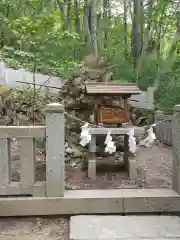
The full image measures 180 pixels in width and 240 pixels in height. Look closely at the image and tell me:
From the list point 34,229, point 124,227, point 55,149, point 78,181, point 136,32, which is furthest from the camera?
point 136,32

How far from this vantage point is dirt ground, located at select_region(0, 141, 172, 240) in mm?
2850

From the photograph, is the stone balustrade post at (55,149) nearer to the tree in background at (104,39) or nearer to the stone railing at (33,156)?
the stone railing at (33,156)

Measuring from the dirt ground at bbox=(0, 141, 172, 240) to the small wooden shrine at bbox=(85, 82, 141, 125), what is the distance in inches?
31.4

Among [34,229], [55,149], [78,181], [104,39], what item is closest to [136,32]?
[104,39]

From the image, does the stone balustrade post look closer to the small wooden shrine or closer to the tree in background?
the small wooden shrine

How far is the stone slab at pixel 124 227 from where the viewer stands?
2.63 metres

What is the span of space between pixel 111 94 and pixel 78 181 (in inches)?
49.4

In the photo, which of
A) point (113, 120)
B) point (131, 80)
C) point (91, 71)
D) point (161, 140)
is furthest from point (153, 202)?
point (131, 80)

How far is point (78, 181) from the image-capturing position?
3867 mm

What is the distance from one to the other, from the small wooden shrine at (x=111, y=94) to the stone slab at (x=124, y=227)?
1457mm

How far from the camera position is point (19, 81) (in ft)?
26.9

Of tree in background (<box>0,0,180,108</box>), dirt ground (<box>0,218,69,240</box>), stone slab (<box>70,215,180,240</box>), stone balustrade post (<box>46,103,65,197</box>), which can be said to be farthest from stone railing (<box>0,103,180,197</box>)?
tree in background (<box>0,0,180,108</box>)

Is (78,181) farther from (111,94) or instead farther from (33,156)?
(111,94)

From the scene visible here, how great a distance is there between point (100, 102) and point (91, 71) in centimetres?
300
